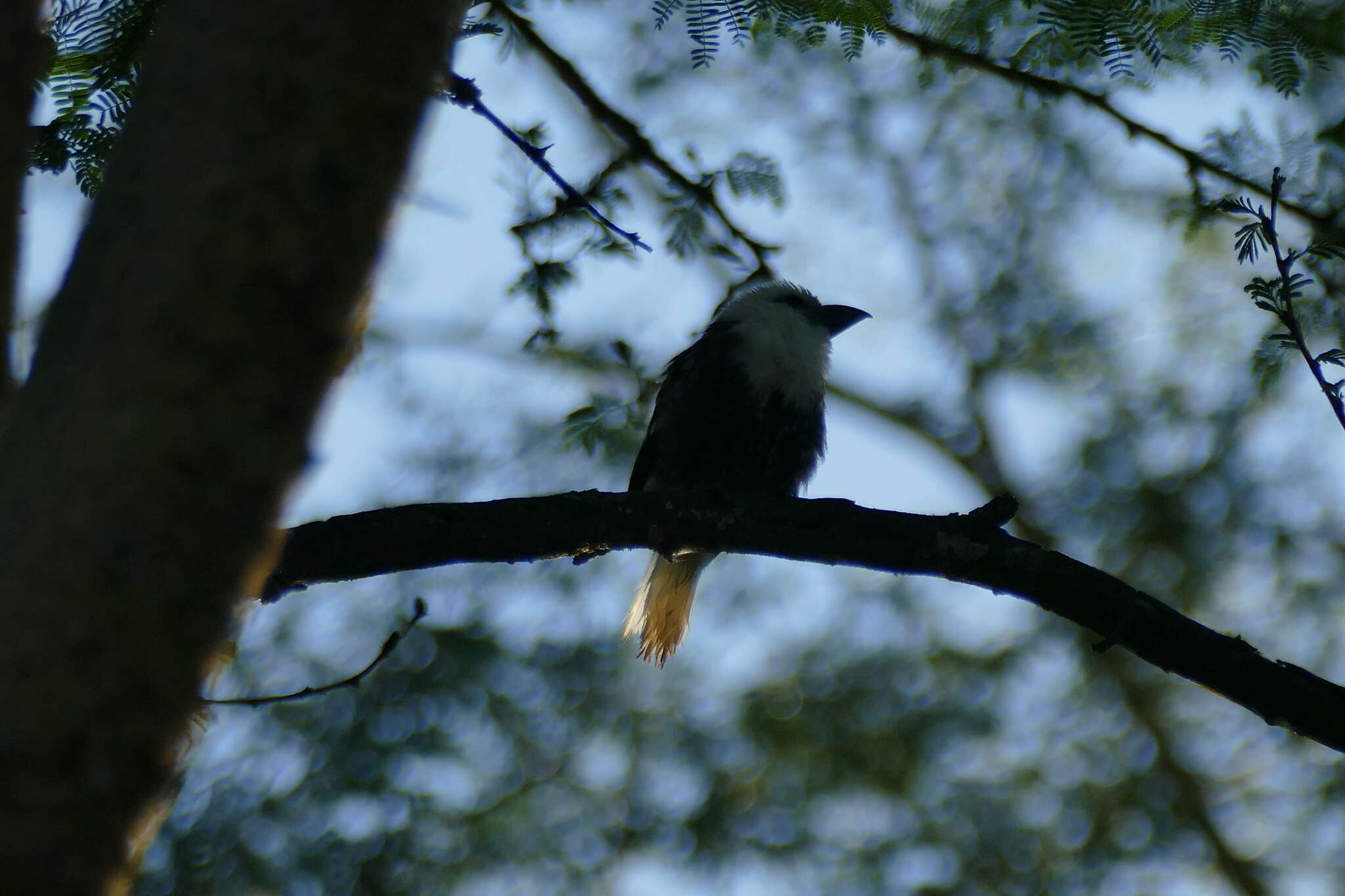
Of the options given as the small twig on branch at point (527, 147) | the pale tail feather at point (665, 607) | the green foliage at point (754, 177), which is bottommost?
the pale tail feather at point (665, 607)

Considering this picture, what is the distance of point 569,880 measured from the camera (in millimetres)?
7586

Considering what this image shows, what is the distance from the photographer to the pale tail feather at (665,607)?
15.1 ft

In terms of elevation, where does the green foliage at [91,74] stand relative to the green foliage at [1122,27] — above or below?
below

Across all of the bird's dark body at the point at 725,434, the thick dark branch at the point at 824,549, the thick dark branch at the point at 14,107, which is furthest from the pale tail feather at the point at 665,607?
the thick dark branch at the point at 14,107

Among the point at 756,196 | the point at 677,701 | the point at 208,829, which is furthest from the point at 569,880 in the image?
the point at 756,196

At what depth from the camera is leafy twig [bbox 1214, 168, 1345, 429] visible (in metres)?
2.31

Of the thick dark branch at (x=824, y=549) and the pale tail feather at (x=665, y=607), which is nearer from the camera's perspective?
the thick dark branch at (x=824, y=549)

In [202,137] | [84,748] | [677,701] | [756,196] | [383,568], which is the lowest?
[677,701]

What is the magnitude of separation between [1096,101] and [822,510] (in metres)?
1.63

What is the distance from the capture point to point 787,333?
4.89 metres

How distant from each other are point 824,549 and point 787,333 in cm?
219

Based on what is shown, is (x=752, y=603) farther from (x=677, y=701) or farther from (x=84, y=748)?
(x=84, y=748)

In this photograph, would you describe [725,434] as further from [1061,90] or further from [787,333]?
[1061,90]

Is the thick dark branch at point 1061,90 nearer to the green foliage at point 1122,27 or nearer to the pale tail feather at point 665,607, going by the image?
the green foliage at point 1122,27
